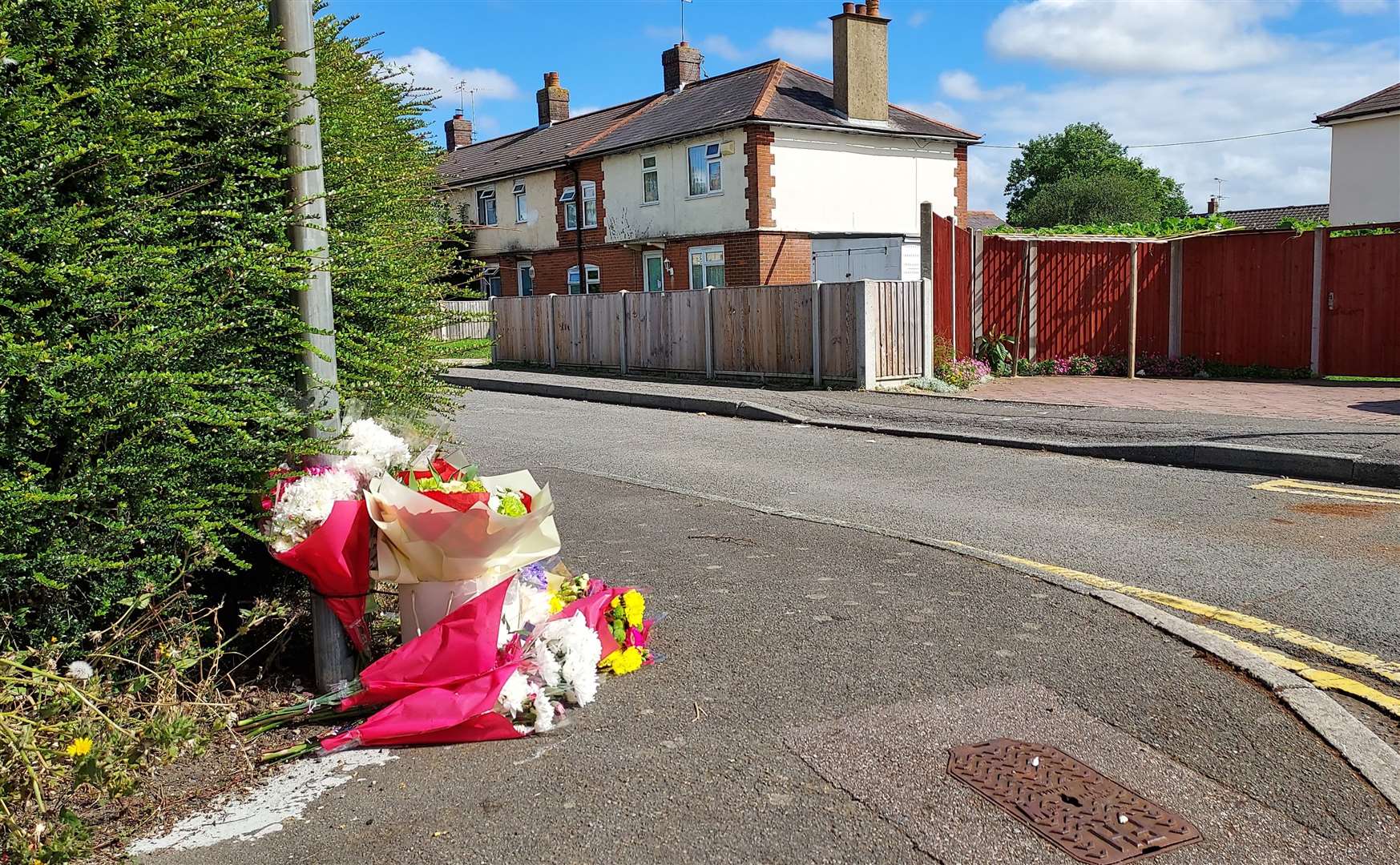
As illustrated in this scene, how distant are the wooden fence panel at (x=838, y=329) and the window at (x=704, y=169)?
12592 millimetres

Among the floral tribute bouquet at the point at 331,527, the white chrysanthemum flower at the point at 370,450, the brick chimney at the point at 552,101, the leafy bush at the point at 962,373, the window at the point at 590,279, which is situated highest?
→ the brick chimney at the point at 552,101

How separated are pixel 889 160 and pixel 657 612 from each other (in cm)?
2623

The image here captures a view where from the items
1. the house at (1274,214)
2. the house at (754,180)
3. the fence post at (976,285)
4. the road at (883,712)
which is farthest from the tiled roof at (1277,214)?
the road at (883,712)

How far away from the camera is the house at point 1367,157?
91.4 ft

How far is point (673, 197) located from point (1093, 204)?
40.3 m

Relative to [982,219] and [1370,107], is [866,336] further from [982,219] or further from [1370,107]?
[982,219]

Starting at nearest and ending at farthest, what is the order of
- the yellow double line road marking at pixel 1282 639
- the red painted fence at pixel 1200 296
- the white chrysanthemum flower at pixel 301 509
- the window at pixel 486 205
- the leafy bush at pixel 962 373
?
the white chrysanthemum flower at pixel 301 509
the yellow double line road marking at pixel 1282 639
the red painted fence at pixel 1200 296
the leafy bush at pixel 962 373
the window at pixel 486 205

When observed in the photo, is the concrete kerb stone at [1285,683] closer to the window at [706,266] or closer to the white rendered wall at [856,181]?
the white rendered wall at [856,181]

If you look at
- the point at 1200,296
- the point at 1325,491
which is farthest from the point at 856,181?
the point at 1325,491

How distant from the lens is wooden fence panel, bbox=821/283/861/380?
1617 centimetres

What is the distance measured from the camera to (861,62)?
1115 inches

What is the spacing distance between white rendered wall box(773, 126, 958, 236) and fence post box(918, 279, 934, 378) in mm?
11625

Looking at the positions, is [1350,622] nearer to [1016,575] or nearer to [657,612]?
[1016,575]

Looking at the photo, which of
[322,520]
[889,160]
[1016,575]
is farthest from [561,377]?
[322,520]
